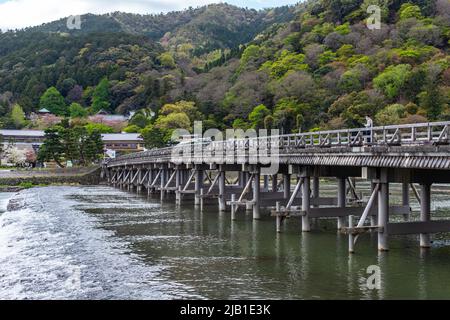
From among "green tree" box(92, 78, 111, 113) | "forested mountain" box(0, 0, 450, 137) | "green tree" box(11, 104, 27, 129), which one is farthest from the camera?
"green tree" box(92, 78, 111, 113)

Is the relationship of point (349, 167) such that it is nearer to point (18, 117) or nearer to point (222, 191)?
point (222, 191)

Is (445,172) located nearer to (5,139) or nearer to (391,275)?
(391,275)

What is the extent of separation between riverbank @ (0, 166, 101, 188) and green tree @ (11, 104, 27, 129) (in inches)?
1851

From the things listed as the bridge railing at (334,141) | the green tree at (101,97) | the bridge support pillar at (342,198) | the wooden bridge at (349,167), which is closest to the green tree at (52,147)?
the bridge railing at (334,141)

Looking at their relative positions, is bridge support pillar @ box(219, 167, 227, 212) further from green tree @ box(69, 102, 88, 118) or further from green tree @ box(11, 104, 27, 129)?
green tree @ box(69, 102, 88, 118)

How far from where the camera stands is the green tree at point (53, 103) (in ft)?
423

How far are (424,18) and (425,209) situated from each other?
84558 mm

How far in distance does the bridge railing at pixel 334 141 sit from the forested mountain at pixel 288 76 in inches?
1257

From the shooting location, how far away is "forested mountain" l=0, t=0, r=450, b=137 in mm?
71312

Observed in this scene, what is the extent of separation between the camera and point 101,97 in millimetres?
134500

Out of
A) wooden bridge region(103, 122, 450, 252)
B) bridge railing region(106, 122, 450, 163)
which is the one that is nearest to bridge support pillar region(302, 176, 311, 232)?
wooden bridge region(103, 122, 450, 252)

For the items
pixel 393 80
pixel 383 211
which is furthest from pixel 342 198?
pixel 393 80

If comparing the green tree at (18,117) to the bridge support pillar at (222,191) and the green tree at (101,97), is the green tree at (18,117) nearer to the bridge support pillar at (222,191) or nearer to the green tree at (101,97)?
the green tree at (101,97)

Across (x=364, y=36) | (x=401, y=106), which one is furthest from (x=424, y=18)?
(x=401, y=106)
